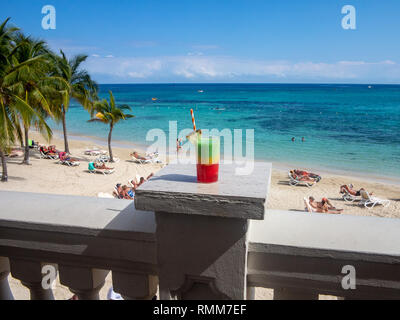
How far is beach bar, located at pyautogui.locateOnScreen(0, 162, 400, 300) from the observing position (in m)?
1.08

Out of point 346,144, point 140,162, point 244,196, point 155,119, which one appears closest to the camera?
point 244,196

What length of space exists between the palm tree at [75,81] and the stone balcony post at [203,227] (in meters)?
18.6

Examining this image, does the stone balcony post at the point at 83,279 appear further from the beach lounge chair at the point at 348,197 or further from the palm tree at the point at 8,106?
the beach lounge chair at the point at 348,197

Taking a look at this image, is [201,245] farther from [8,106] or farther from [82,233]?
[8,106]

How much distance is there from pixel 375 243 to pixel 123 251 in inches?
34.6

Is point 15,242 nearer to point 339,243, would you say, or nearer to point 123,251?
point 123,251

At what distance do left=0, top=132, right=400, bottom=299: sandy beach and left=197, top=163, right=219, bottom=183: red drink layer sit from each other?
948 cm

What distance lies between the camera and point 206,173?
1.18 metres

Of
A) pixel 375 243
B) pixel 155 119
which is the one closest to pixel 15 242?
pixel 375 243

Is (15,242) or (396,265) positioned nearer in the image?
(396,265)

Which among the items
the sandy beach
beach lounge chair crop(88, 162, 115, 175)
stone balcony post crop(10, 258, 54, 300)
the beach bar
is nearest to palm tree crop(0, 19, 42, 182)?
the sandy beach

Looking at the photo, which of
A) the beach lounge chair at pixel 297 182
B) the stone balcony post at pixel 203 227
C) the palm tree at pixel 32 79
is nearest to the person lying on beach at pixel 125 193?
the palm tree at pixel 32 79

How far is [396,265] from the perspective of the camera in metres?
1.07

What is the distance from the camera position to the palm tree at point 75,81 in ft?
61.0
